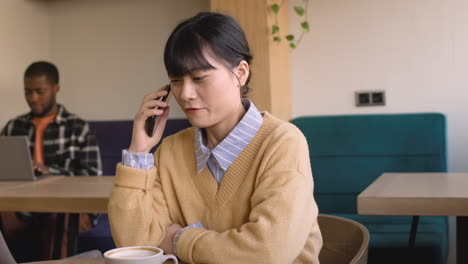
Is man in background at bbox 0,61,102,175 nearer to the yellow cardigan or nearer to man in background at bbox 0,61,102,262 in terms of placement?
man in background at bbox 0,61,102,262

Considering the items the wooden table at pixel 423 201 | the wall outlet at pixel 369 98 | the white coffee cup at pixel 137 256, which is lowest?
the wooden table at pixel 423 201

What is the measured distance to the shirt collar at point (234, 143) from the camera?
146 centimetres

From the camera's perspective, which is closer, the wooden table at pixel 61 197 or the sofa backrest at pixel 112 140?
the wooden table at pixel 61 197

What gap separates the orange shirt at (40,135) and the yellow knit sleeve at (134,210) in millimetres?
2239

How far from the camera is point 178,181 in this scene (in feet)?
5.01

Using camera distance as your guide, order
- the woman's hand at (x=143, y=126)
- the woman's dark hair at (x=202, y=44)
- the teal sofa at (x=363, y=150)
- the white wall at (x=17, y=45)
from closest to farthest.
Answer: the woman's dark hair at (x=202, y=44) → the woman's hand at (x=143, y=126) → the teal sofa at (x=363, y=150) → the white wall at (x=17, y=45)


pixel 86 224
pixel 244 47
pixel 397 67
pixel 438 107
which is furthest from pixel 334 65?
pixel 244 47

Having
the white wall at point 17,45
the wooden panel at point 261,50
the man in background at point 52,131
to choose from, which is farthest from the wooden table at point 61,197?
the white wall at point 17,45

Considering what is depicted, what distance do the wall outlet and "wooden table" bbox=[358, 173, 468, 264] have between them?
1.41 meters

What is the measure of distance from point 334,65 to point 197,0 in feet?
3.27

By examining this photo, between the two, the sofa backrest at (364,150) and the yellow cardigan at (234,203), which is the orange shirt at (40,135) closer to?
the sofa backrest at (364,150)

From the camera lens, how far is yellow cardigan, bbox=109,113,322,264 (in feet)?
4.19

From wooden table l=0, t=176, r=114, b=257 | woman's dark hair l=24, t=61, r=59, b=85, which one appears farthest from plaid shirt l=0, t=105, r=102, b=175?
wooden table l=0, t=176, r=114, b=257

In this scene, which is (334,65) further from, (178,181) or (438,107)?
(178,181)
